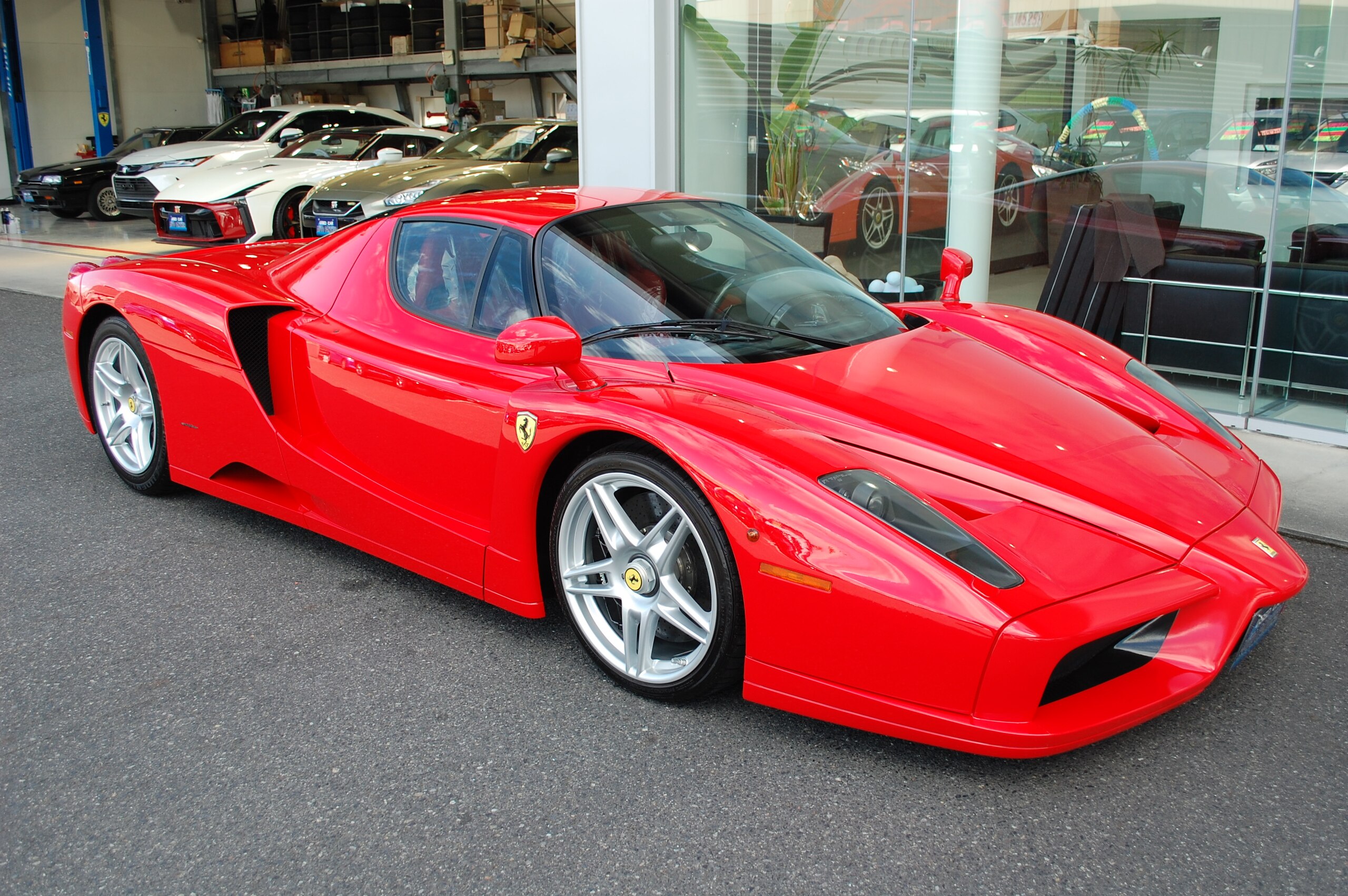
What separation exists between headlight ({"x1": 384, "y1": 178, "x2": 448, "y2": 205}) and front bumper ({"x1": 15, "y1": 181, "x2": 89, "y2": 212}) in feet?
29.5

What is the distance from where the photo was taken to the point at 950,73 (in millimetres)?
6633

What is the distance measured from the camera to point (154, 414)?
12.9 feet

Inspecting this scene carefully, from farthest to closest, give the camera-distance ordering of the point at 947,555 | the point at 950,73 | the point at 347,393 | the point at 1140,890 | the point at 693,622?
1. the point at 950,73
2. the point at 347,393
3. the point at 693,622
4. the point at 947,555
5. the point at 1140,890

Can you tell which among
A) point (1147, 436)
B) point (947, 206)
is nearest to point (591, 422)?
point (1147, 436)

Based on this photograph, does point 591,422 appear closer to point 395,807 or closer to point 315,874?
point 395,807

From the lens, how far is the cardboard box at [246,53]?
77.7ft

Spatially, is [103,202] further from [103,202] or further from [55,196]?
[55,196]

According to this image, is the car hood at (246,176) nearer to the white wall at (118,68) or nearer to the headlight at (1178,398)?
the headlight at (1178,398)

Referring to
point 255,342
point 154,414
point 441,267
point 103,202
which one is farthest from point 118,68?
point 441,267

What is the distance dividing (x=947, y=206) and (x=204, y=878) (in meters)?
5.92

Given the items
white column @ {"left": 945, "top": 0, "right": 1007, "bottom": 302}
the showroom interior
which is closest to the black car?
the showroom interior

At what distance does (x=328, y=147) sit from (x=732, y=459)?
12.2 metres

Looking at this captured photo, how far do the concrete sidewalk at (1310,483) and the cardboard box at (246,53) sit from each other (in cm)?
2344

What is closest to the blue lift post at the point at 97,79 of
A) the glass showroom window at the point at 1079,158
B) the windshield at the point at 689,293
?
the glass showroom window at the point at 1079,158
